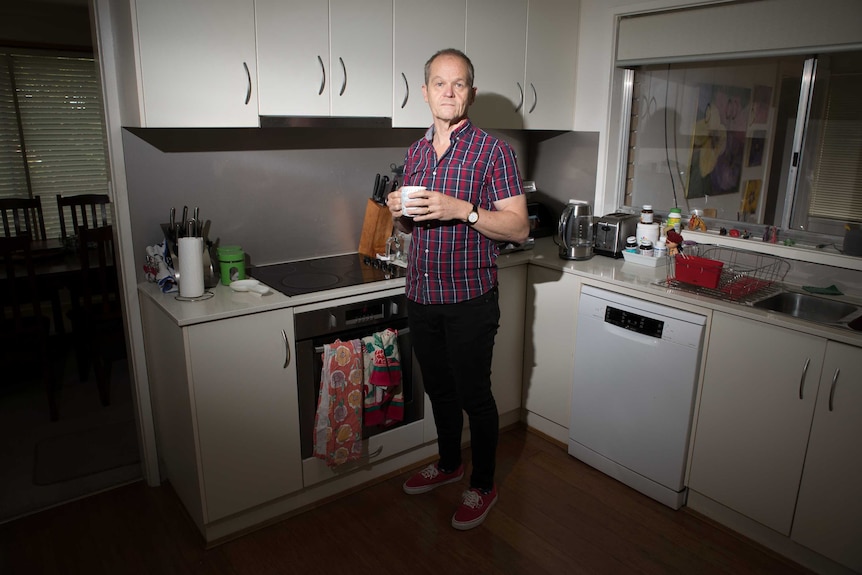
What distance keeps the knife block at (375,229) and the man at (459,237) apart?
509mm

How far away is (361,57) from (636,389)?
169cm

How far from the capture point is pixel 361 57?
Answer: 7.78ft

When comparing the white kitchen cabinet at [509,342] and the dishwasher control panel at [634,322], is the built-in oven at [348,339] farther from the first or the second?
the dishwasher control panel at [634,322]

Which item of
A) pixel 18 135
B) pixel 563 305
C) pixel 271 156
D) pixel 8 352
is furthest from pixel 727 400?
pixel 18 135

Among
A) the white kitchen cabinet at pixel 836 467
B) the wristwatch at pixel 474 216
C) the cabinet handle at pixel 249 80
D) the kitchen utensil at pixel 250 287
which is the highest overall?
the cabinet handle at pixel 249 80

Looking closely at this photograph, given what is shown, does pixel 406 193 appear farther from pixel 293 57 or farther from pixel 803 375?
pixel 803 375

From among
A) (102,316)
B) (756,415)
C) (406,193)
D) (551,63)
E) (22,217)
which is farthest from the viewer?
(22,217)

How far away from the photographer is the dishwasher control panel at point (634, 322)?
233cm

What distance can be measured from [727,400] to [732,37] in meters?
1.51

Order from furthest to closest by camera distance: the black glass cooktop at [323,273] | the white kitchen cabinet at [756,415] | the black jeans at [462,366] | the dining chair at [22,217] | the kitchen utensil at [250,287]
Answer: the dining chair at [22,217] < the black glass cooktop at [323,273] < the kitchen utensil at [250,287] < the black jeans at [462,366] < the white kitchen cabinet at [756,415]

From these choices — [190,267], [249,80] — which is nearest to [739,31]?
[249,80]

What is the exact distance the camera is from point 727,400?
2.19 meters

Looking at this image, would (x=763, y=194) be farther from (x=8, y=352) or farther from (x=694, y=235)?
(x=8, y=352)

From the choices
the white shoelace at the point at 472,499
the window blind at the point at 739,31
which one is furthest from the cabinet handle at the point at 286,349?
the window blind at the point at 739,31
